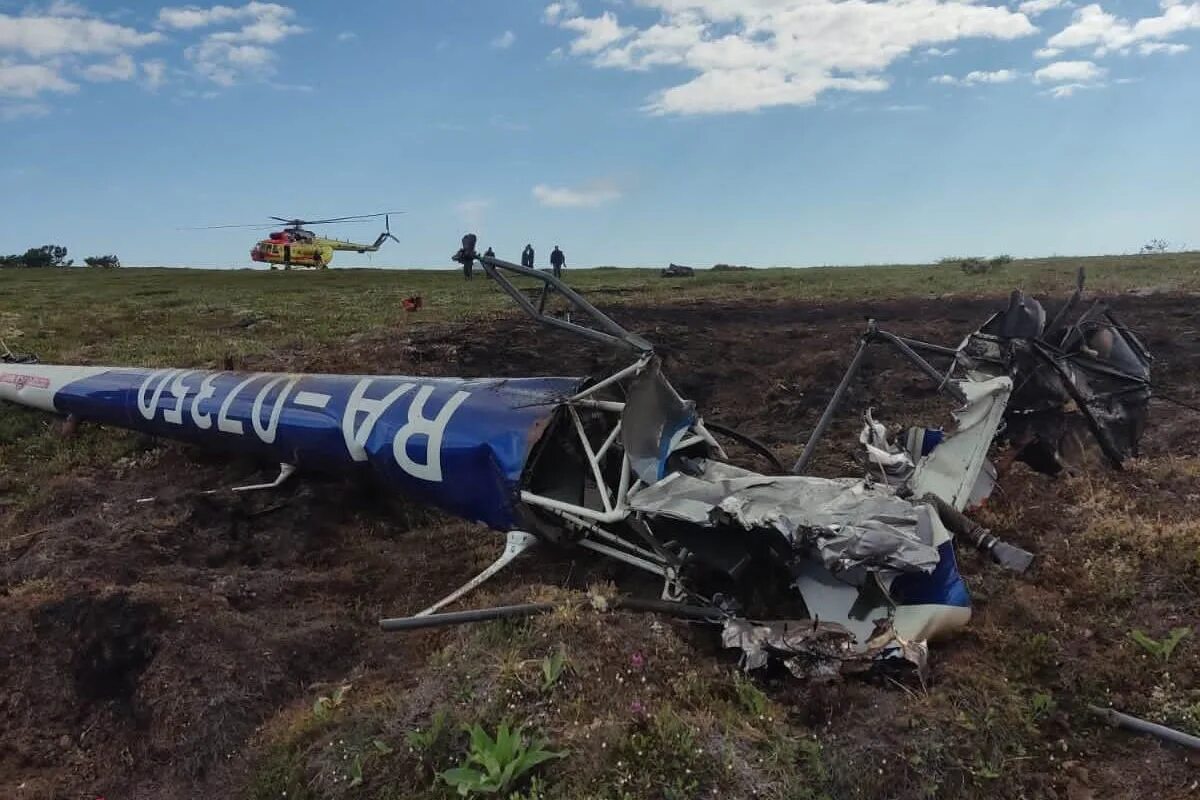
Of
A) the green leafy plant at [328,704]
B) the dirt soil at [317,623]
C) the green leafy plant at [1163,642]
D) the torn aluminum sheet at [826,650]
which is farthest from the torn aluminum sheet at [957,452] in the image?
the green leafy plant at [328,704]

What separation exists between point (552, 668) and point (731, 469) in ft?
7.21

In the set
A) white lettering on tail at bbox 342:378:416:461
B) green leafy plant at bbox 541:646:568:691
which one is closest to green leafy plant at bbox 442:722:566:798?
green leafy plant at bbox 541:646:568:691

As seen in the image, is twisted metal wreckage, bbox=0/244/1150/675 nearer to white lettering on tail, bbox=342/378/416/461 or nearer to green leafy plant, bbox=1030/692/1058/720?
white lettering on tail, bbox=342/378/416/461

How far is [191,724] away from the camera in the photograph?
182 inches

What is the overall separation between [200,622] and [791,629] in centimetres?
392

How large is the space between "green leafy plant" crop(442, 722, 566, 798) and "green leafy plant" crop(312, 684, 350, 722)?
3.21ft

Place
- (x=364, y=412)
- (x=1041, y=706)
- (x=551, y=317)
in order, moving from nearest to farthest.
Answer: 1. (x=1041, y=706)
2. (x=551, y=317)
3. (x=364, y=412)

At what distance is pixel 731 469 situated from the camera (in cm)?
587

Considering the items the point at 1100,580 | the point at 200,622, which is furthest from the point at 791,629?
the point at 200,622

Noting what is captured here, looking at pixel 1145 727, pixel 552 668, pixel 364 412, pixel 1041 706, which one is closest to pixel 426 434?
pixel 364 412

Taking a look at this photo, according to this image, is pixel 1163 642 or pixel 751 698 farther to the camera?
pixel 1163 642

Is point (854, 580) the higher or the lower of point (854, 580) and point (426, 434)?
the lower

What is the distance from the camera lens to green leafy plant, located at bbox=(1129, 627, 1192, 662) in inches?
175

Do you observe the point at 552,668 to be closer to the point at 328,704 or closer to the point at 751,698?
the point at 751,698
